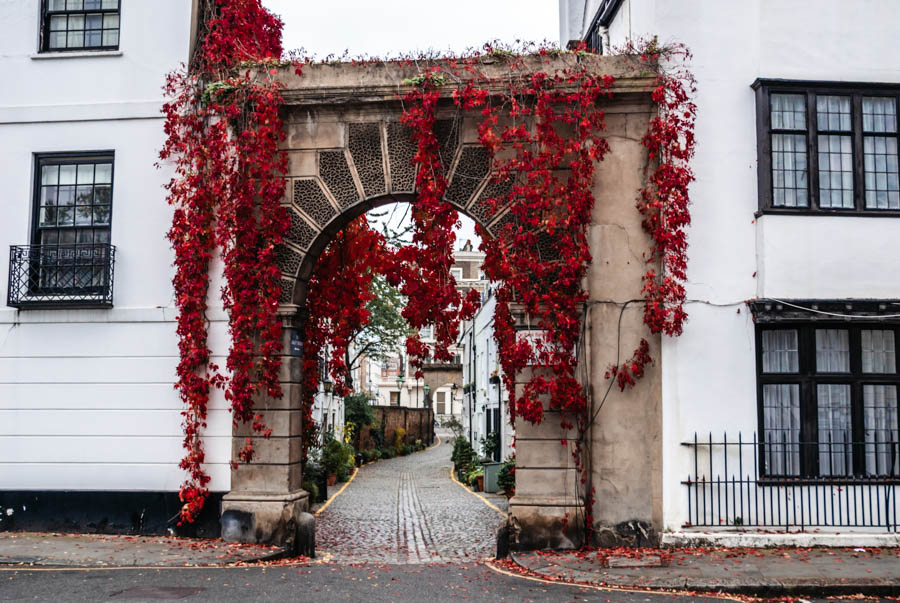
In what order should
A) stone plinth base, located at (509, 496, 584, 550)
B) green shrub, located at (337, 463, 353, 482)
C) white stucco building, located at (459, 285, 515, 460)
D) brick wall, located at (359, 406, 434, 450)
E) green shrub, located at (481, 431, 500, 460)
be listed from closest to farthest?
stone plinth base, located at (509, 496, 584, 550)
white stucco building, located at (459, 285, 515, 460)
green shrub, located at (481, 431, 500, 460)
green shrub, located at (337, 463, 353, 482)
brick wall, located at (359, 406, 434, 450)

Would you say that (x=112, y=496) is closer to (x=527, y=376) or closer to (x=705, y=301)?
(x=527, y=376)

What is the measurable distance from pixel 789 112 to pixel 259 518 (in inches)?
361

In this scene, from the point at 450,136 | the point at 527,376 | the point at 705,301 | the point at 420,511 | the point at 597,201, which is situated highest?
the point at 450,136

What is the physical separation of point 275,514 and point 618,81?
7516 millimetres

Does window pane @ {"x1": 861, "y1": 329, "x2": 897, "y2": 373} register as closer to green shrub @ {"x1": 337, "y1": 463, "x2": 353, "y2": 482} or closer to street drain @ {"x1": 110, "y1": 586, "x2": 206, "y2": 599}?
street drain @ {"x1": 110, "y1": 586, "x2": 206, "y2": 599}

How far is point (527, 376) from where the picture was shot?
1269cm

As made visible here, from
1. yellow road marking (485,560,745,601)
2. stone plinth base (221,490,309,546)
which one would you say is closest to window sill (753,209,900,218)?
yellow road marking (485,560,745,601)

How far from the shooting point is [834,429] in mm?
12625

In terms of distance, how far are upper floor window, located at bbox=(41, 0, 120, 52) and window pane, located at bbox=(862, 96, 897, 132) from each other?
11.0 metres

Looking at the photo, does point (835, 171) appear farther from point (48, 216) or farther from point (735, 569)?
point (48, 216)

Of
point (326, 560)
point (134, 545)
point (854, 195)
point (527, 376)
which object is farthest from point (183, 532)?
point (854, 195)

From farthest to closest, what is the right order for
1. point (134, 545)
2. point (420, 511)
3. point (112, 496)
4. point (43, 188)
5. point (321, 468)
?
point (321, 468)
point (420, 511)
point (43, 188)
point (112, 496)
point (134, 545)

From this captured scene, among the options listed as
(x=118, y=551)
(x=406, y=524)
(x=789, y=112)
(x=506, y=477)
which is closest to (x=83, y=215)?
(x=118, y=551)

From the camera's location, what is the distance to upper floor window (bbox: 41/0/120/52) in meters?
14.3
